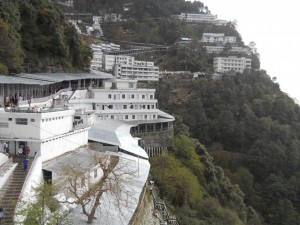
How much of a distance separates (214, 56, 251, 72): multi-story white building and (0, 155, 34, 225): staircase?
76.0 meters

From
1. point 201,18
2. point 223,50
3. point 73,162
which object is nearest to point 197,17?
point 201,18

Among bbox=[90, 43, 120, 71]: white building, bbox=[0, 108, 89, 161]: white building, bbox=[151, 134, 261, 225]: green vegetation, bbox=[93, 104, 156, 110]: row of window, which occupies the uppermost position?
bbox=[90, 43, 120, 71]: white building

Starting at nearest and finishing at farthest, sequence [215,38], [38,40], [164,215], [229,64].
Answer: [164,215], [38,40], [229,64], [215,38]

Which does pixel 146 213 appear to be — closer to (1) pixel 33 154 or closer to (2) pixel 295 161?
(1) pixel 33 154

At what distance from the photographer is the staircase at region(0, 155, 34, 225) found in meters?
15.3

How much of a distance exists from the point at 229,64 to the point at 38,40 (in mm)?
53420

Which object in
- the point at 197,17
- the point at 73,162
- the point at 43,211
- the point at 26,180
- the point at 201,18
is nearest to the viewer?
the point at 43,211

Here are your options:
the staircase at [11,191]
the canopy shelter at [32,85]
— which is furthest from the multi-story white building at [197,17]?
the staircase at [11,191]

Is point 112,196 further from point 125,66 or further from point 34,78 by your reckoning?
point 125,66

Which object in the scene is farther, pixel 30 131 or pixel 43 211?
pixel 30 131

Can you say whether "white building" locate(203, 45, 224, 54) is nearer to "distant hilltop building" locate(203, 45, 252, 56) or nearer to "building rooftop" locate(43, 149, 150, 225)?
"distant hilltop building" locate(203, 45, 252, 56)

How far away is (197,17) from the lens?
118m

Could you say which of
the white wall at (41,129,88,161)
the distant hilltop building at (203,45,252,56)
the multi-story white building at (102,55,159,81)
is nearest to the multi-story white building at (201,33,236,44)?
the distant hilltop building at (203,45,252,56)

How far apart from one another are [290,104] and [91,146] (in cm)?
5273
